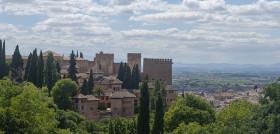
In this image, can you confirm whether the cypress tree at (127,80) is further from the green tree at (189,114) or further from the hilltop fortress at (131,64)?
the green tree at (189,114)

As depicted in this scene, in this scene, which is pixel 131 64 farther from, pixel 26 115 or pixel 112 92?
pixel 26 115

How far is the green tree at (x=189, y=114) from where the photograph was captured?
4618cm

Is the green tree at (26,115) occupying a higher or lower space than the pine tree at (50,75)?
lower

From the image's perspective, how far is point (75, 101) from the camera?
58.3m

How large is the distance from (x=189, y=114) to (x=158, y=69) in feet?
142

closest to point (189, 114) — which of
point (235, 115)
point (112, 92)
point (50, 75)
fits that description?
point (235, 115)

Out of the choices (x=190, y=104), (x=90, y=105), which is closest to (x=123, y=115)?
(x=90, y=105)

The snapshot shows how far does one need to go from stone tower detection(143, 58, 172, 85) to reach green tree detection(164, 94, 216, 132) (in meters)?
39.4

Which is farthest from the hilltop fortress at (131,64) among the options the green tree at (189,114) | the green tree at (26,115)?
the green tree at (26,115)

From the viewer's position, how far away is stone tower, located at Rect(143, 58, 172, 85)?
8875 centimetres

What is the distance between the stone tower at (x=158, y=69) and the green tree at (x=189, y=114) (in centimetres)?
3938

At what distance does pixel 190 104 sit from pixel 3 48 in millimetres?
39334

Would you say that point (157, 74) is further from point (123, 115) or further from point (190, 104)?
point (190, 104)

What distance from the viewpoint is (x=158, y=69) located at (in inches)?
3526
